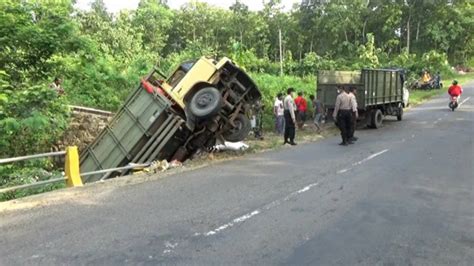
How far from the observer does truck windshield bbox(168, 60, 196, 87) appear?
13.9m

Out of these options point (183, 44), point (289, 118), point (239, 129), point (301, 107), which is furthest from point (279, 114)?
point (183, 44)

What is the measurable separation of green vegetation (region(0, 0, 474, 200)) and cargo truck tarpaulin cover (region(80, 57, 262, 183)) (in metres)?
1.48

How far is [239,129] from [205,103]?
153cm

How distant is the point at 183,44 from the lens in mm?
75000

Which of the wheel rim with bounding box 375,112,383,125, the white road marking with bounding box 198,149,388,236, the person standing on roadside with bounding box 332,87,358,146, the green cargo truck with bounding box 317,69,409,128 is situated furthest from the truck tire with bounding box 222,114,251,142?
the wheel rim with bounding box 375,112,383,125

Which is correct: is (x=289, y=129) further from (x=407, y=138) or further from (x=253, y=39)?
(x=253, y=39)

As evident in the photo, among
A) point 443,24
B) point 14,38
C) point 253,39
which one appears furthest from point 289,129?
point 443,24

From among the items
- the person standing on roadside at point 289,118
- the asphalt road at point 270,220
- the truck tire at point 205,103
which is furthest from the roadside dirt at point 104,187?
the truck tire at point 205,103

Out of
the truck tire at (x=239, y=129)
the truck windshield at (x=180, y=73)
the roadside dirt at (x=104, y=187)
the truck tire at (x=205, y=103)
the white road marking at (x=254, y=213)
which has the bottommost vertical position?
the roadside dirt at (x=104, y=187)

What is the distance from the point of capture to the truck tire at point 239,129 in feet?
45.2

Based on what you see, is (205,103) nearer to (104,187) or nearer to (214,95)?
(214,95)

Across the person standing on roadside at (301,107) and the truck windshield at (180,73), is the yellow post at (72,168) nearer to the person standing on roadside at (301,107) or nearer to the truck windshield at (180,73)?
the truck windshield at (180,73)

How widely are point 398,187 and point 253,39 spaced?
58396 millimetres

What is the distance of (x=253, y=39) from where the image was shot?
216ft
